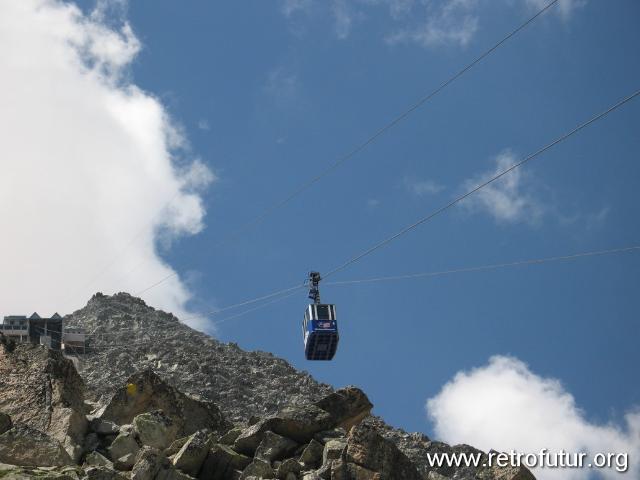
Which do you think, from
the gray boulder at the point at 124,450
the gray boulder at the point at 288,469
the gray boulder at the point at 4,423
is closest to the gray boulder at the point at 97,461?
the gray boulder at the point at 124,450

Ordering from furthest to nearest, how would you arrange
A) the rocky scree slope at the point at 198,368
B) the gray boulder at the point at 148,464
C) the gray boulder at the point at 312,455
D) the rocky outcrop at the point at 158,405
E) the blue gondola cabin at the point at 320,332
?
1. the rocky scree slope at the point at 198,368
2. the blue gondola cabin at the point at 320,332
3. the rocky outcrop at the point at 158,405
4. the gray boulder at the point at 312,455
5. the gray boulder at the point at 148,464

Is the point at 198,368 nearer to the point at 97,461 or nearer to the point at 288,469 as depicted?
the point at 288,469

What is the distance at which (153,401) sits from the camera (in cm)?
3475

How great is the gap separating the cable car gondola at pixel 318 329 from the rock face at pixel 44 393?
37.3ft

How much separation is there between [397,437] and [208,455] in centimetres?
5658

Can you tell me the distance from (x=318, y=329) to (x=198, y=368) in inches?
2663

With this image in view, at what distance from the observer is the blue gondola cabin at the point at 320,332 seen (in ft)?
134

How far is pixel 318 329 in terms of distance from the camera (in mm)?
40656

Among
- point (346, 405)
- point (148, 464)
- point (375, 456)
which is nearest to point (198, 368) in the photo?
point (346, 405)

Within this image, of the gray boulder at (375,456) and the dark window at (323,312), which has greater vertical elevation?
the dark window at (323,312)

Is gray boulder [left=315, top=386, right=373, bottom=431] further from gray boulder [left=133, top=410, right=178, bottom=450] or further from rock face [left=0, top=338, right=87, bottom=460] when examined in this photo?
rock face [left=0, top=338, right=87, bottom=460]

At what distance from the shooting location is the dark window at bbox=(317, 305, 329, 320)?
41056mm

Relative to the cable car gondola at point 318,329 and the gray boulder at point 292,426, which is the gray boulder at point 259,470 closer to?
the gray boulder at point 292,426

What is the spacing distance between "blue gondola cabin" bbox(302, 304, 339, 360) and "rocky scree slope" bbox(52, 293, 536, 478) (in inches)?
1433
